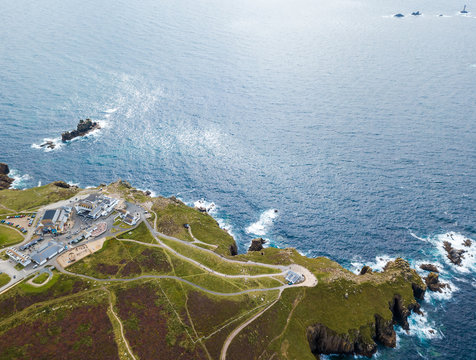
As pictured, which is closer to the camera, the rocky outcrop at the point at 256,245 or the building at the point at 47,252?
the building at the point at 47,252

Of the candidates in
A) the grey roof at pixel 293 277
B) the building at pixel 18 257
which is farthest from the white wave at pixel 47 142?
the grey roof at pixel 293 277

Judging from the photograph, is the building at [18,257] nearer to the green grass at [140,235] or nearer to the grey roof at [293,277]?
the green grass at [140,235]

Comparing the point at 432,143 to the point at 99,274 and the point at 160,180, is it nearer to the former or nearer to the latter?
the point at 160,180

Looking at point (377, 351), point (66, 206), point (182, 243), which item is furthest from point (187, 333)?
point (66, 206)

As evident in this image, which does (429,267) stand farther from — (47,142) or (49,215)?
(47,142)

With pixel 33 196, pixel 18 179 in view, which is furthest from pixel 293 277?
pixel 18 179

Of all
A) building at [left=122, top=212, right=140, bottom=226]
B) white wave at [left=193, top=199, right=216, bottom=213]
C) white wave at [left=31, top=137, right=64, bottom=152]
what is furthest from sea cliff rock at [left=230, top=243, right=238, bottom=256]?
white wave at [left=31, top=137, right=64, bottom=152]
